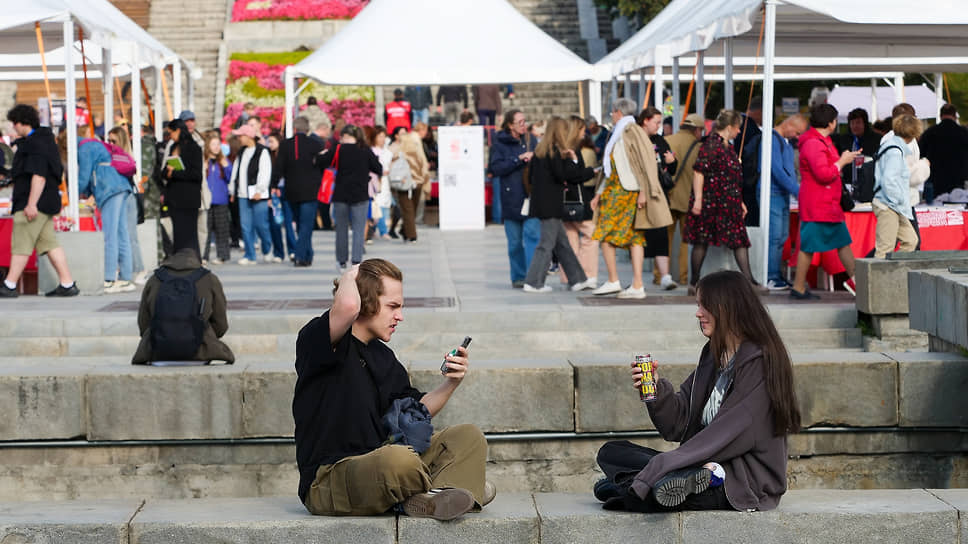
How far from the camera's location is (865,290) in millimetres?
10562

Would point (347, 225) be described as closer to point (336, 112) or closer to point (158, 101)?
point (158, 101)

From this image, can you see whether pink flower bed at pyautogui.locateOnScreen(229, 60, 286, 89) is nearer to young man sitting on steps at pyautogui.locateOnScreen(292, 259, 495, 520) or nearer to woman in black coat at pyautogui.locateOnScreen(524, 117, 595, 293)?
woman in black coat at pyautogui.locateOnScreen(524, 117, 595, 293)

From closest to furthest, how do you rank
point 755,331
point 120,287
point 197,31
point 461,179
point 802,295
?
point 755,331
point 802,295
point 120,287
point 461,179
point 197,31

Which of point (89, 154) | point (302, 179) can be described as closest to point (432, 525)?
point (89, 154)

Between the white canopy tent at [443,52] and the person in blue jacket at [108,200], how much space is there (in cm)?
534

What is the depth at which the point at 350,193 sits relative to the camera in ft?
51.6

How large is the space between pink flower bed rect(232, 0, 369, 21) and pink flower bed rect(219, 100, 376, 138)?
5.45 metres

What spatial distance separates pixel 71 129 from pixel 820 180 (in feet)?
23.0

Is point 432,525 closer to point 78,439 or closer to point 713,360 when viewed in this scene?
point 713,360

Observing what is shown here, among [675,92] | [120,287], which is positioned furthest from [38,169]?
[675,92]

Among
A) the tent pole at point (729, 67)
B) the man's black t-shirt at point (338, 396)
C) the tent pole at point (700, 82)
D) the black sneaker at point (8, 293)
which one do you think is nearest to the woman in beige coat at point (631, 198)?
the tent pole at point (729, 67)

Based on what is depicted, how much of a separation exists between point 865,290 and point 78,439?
5721 mm

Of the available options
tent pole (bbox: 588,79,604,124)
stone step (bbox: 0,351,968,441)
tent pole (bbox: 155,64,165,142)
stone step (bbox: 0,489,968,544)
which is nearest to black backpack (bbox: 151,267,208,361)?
stone step (bbox: 0,351,968,441)

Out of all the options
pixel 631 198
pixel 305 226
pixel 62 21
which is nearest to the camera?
pixel 631 198
